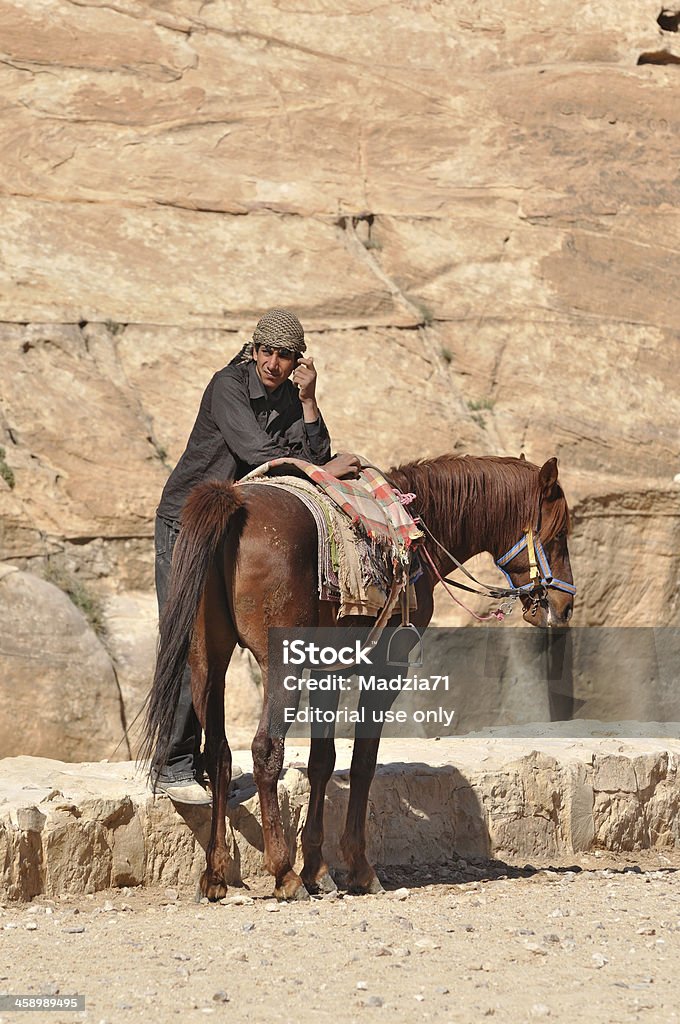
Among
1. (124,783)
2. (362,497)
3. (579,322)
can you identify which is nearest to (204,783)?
(124,783)

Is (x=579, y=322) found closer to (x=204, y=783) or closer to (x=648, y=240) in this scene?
(x=648, y=240)

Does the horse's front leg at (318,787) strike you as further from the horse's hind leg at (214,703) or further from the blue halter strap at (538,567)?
the blue halter strap at (538,567)

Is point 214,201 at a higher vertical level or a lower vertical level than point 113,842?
higher

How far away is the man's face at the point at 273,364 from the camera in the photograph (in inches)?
256

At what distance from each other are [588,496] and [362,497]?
4.79 m

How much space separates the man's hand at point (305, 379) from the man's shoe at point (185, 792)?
1.86 metres

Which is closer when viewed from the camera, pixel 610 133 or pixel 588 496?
pixel 588 496

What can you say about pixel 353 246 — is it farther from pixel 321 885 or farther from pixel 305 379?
pixel 321 885

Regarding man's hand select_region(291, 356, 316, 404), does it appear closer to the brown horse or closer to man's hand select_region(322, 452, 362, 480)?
man's hand select_region(322, 452, 362, 480)

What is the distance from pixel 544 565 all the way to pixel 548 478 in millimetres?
439

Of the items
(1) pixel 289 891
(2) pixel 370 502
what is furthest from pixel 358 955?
(2) pixel 370 502

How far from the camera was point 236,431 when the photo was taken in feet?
21.0

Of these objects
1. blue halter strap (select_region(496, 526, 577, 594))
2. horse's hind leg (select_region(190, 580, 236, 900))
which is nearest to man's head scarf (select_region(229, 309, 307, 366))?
horse's hind leg (select_region(190, 580, 236, 900))

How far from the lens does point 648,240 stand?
13078 millimetres
